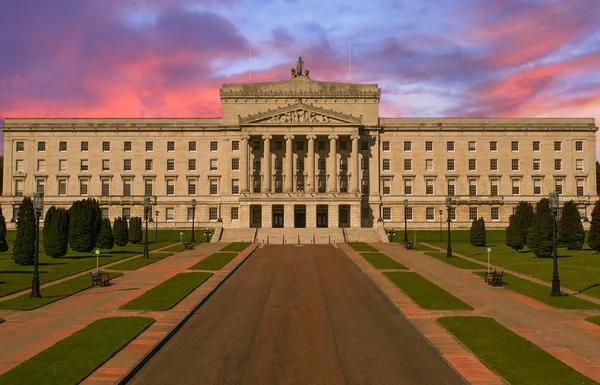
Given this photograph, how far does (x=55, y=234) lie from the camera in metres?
53.2

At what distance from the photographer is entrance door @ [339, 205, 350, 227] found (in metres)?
98.7

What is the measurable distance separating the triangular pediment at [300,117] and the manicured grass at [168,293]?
181 feet

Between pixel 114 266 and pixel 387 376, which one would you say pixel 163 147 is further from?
pixel 387 376

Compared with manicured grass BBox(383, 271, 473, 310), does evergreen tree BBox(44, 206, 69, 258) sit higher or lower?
A: higher

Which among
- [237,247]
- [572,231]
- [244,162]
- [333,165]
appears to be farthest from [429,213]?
[237,247]

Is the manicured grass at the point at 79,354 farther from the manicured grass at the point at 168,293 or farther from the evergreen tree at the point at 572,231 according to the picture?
the evergreen tree at the point at 572,231

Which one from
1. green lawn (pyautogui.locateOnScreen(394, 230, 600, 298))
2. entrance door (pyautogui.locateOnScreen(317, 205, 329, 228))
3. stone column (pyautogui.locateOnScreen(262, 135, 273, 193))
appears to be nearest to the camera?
green lawn (pyautogui.locateOnScreen(394, 230, 600, 298))

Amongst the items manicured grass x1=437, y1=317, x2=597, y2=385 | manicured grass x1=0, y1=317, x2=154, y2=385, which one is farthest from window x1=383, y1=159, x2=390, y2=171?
manicured grass x1=0, y1=317, x2=154, y2=385

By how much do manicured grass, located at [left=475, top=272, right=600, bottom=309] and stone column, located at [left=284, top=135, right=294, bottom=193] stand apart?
189 ft

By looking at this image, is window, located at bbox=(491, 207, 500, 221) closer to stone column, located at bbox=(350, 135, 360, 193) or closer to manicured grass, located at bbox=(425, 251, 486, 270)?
stone column, located at bbox=(350, 135, 360, 193)

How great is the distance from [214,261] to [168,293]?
18816mm

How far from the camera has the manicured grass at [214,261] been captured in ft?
159

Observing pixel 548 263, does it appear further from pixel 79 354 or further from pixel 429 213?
pixel 429 213

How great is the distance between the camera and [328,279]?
41.8m
